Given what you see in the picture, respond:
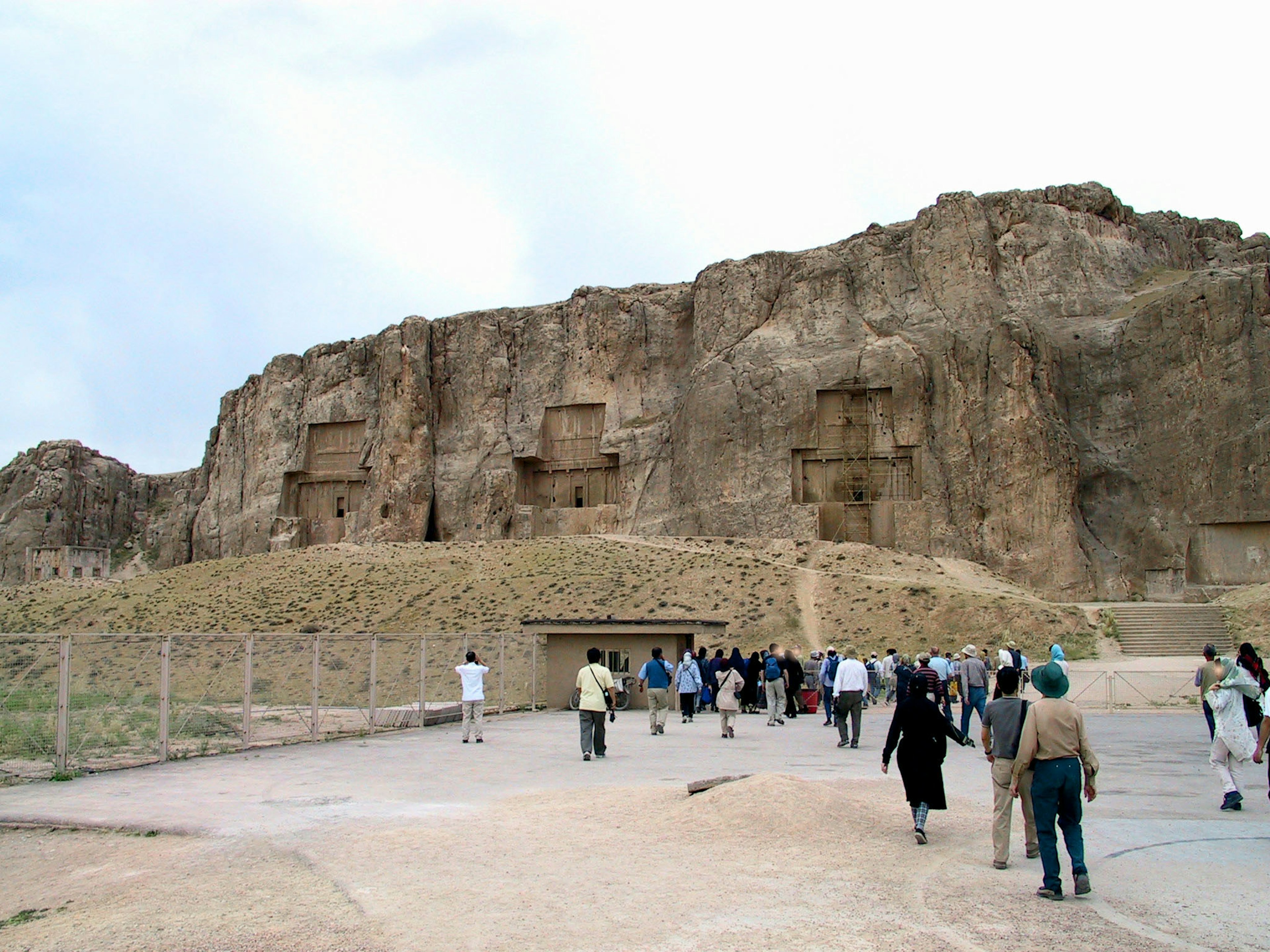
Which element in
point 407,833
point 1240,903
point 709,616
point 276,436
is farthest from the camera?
point 276,436

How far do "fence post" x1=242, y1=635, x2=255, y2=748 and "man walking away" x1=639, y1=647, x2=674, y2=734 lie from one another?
253 inches

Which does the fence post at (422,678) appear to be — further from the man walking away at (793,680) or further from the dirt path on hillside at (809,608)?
the dirt path on hillside at (809,608)

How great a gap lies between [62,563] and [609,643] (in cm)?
6212

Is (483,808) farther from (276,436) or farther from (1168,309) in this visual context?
(276,436)

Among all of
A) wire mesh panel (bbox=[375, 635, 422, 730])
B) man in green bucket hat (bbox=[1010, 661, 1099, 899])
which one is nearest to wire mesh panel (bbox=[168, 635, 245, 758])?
wire mesh panel (bbox=[375, 635, 422, 730])

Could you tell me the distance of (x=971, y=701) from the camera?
58.4ft

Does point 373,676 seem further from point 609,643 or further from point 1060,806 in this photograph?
point 1060,806

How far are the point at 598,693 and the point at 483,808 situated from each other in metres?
4.58

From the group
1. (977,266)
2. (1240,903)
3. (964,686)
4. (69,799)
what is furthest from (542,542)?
(1240,903)

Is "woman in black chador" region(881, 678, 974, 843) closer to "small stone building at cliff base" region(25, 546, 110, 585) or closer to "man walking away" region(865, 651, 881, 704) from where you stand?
"man walking away" region(865, 651, 881, 704)

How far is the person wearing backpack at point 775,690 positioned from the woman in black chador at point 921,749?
11.8 meters

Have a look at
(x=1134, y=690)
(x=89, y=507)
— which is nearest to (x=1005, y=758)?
(x=1134, y=690)

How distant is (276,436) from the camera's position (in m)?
72.6

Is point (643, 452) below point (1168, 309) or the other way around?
below
